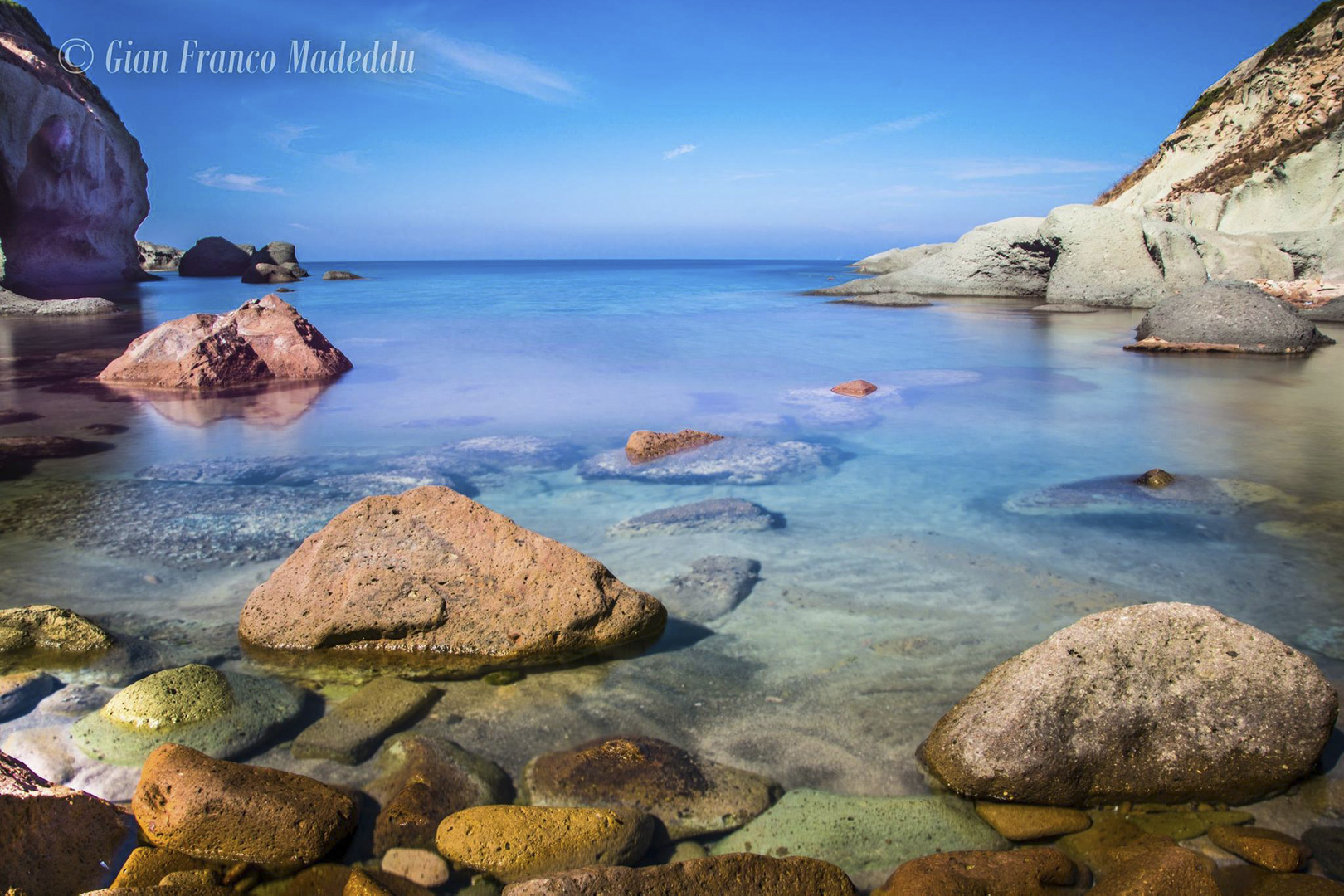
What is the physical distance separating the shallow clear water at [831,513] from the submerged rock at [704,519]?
0.13 meters

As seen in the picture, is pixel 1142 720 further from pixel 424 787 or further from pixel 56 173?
pixel 56 173

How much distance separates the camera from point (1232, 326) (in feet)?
42.0

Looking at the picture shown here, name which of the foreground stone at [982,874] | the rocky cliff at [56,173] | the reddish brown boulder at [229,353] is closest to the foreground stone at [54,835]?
the foreground stone at [982,874]

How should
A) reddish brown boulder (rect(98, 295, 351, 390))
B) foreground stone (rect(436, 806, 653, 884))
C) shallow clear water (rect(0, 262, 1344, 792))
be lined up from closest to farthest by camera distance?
foreground stone (rect(436, 806, 653, 884)) < shallow clear water (rect(0, 262, 1344, 792)) < reddish brown boulder (rect(98, 295, 351, 390))

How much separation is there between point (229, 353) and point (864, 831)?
9.87 metres

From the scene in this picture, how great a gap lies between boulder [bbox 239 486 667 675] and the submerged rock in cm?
132

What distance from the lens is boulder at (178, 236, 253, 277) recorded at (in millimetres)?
41438

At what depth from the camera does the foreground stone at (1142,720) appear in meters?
2.61

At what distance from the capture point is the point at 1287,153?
2264 cm

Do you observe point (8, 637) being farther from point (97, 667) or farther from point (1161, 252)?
point (1161, 252)

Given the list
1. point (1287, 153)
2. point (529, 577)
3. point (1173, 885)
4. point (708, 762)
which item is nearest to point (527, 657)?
point (529, 577)

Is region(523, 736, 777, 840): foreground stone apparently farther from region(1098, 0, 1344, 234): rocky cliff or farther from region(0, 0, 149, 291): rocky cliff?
region(0, 0, 149, 291): rocky cliff

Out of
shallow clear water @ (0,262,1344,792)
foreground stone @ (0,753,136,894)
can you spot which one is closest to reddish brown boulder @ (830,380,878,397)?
shallow clear water @ (0,262,1344,792)

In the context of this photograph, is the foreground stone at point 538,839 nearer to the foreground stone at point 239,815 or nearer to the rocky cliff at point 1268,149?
the foreground stone at point 239,815
